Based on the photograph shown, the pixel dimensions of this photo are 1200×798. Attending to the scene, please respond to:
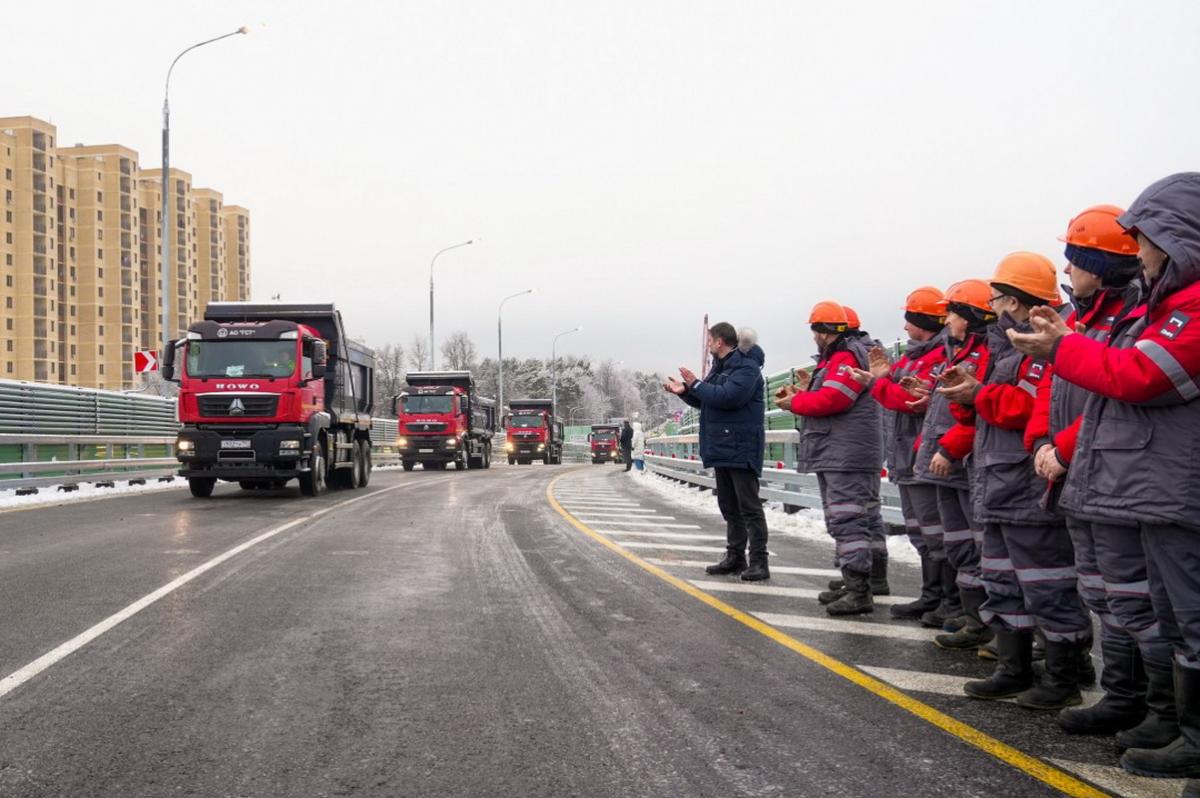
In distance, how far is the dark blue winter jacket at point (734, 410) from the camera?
7.87 metres

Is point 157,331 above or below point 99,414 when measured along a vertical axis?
above

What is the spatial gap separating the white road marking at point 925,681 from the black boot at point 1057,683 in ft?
0.36

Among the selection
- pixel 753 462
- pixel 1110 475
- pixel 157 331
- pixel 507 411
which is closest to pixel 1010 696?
pixel 1110 475

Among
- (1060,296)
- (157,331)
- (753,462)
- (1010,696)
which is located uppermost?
(157,331)

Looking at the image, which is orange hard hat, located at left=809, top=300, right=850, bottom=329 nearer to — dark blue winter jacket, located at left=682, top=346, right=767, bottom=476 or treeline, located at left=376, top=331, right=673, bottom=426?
dark blue winter jacket, located at left=682, top=346, right=767, bottom=476

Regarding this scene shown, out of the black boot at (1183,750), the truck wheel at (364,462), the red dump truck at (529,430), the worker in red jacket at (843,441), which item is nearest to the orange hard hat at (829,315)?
the worker in red jacket at (843,441)

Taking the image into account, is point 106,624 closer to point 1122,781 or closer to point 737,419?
point 737,419

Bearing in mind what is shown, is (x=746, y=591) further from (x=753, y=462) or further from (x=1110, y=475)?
(x=1110, y=475)

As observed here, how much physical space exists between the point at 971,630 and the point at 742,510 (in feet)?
8.94

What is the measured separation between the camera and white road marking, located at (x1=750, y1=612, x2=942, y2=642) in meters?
5.92

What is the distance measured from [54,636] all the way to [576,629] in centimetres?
297

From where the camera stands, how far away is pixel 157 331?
134 m

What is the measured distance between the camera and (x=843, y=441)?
6.88 m

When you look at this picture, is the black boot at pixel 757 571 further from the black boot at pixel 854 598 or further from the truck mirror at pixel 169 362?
the truck mirror at pixel 169 362
